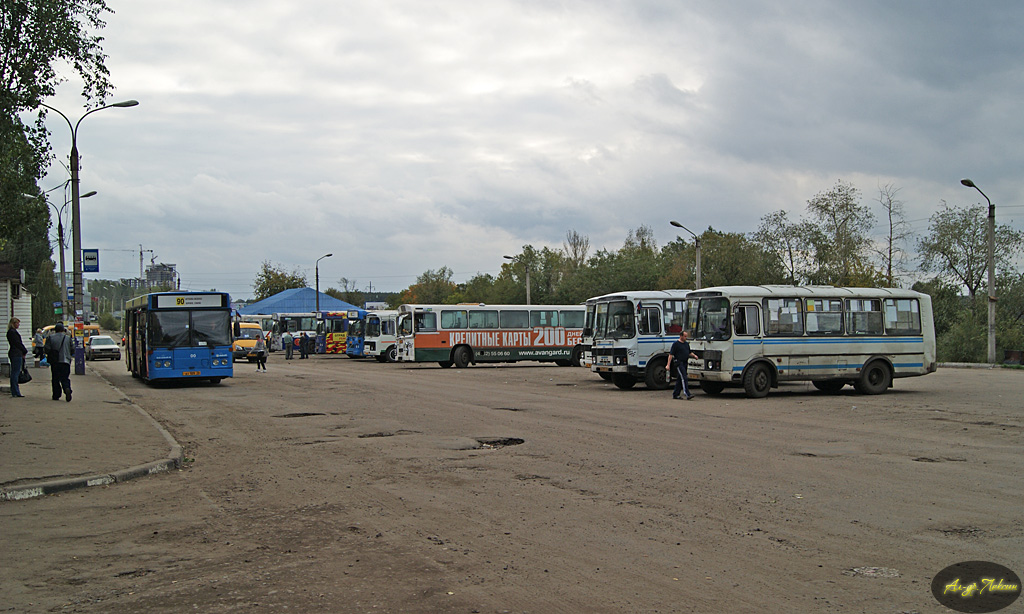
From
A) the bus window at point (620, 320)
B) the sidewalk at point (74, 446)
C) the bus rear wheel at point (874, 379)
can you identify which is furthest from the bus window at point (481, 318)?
the sidewalk at point (74, 446)

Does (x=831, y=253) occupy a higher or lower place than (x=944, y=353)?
higher

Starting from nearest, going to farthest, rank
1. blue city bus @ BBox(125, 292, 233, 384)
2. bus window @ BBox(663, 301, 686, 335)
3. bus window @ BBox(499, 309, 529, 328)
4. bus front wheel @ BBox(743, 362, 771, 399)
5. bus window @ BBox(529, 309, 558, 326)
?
bus front wheel @ BBox(743, 362, 771, 399) < bus window @ BBox(663, 301, 686, 335) < blue city bus @ BBox(125, 292, 233, 384) < bus window @ BBox(499, 309, 529, 328) < bus window @ BBox(529, 309, 558, 326)

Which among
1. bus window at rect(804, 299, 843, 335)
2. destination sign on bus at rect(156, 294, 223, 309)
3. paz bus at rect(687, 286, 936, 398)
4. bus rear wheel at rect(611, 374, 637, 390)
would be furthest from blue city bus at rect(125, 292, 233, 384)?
bus window at rect(804, 299, 843, 335)

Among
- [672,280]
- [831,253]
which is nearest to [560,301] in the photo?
[672,280]

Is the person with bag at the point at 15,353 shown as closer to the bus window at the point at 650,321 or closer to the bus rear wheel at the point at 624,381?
the bus rear wheel at the point at 624,381

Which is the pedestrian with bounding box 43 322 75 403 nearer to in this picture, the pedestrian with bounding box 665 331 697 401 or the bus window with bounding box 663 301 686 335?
the pedestrian with bounding box 665 331 697 401

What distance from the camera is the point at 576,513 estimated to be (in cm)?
785

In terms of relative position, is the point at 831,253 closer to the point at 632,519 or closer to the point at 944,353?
the point at 944,353

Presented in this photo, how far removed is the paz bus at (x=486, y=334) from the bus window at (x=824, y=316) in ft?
57.0

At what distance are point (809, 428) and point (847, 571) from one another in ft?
30.7

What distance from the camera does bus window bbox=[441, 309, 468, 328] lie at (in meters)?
38.8

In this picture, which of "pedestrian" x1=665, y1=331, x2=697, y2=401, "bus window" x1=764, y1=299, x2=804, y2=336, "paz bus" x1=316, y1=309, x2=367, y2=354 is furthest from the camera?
"paz bus" x1=316, y1=309, x2=367, y2=354

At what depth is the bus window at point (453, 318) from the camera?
38.8 metres

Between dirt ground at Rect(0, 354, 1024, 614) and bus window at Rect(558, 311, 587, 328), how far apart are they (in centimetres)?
2430
